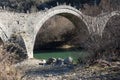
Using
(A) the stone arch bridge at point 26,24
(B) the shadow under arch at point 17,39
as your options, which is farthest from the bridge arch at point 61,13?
(B) the shadow under arch at point 17,39

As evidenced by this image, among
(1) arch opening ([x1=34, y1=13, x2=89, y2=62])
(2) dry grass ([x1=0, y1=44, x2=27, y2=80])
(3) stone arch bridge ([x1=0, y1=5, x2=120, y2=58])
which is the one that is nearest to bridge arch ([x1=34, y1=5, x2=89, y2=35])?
(3) stone arch bridge ([x1=0, y1=5, x2=120, y2=58])

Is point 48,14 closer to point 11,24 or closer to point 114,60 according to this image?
point 11,24

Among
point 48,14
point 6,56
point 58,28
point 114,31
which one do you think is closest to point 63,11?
point 48,14

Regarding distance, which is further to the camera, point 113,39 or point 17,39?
point 17,39

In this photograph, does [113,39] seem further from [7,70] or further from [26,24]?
[26,24]

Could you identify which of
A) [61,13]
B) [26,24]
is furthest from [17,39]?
[61,13]

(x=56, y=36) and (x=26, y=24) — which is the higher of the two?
(x=26, y=24)

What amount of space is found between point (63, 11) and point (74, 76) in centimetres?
2079

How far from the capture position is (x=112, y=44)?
16.8 meters

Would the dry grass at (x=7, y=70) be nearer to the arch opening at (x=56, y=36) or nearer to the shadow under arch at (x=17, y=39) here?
the shadow under arch at (x=17, y=39)

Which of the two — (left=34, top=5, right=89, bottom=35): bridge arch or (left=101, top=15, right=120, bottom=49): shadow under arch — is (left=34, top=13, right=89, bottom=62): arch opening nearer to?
(left=34, top=5, right=89, bottom=35): bridge arch

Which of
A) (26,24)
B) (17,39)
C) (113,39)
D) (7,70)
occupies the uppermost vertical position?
(26,24)

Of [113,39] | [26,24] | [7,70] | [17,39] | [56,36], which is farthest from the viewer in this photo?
[56,36]

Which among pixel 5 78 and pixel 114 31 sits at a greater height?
pixel 114 31
